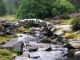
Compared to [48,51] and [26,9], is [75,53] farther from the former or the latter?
[26,9]

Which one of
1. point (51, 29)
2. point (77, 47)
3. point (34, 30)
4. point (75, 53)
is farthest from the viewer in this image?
point (34, 30)

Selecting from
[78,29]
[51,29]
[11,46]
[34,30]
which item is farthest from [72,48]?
[34,30]

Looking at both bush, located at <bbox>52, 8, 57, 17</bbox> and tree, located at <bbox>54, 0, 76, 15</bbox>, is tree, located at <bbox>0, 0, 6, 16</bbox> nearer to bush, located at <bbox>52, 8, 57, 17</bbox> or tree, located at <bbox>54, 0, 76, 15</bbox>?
tree, located at <bbox>54, 0, 76, 15</bbox>

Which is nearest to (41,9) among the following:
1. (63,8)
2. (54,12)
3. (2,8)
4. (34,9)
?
(34,9)

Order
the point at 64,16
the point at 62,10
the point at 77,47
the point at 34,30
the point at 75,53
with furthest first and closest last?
the point at 62,10
the point at 64,16
the point at 34,30
the point at 77,47
the point at 75,53

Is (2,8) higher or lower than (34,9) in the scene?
lower

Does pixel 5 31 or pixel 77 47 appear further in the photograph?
pixel 5 31

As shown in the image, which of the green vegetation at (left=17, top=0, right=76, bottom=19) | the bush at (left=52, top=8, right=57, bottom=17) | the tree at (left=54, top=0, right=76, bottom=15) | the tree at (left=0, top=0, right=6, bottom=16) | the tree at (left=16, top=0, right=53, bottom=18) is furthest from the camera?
the tree at (left=0, top=0, right=6, bottom=16)

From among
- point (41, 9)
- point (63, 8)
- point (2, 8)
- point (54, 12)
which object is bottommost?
point (2, 8)

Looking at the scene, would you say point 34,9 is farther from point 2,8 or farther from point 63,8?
point 2,8

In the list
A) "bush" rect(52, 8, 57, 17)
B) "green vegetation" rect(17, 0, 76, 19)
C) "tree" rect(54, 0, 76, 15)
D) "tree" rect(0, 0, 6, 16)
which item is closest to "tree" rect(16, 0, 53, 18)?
"green vegetation" rect(17, 0, 76, 19)

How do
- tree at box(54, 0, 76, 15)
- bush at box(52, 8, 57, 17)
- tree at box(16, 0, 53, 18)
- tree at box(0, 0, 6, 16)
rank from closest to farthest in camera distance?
1. tree at box(16, 0, 53, 18)
2. bush at box(52, 8, 57, 17)
3. tree at box(54, 0, 76, 15)
4. tree at box(0, 0, 6, 16)

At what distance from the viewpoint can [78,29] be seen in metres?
41.0

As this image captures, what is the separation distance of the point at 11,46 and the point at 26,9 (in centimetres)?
4338
